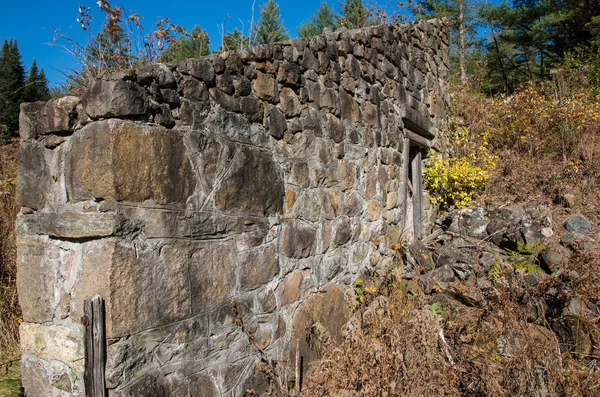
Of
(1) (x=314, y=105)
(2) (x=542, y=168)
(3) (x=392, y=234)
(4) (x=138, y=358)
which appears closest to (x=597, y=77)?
(2) (x=542, y=168)

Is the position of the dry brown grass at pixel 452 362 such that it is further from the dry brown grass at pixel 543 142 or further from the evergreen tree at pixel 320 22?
the evergreen tree at pixel 320 22

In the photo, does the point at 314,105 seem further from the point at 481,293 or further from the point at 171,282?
the point at 481,293

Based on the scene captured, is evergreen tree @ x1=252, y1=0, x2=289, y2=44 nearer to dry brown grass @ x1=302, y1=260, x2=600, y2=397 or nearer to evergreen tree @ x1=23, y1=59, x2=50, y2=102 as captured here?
evergreen tree @ x1=23, y1=59, x2=50, y2=102

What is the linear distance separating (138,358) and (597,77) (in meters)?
9.67

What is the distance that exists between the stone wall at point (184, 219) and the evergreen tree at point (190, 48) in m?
0.93

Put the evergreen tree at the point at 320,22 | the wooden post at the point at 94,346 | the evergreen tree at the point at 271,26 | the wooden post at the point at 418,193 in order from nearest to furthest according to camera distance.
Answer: the wooden post at the point at 94,346, the wooden post at the point at 418,193, the evergreen tree at the point at 271,26, the evergreen tree at the point at 320,22

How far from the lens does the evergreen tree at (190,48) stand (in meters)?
3.34

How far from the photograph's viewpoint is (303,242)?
9.80 ft

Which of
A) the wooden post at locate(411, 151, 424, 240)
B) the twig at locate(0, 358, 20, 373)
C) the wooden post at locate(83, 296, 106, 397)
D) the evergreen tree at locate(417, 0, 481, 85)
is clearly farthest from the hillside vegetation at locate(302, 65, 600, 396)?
the evergreen tree at locate(417, 0, 481, 85)

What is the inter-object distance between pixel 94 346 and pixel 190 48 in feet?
12.2

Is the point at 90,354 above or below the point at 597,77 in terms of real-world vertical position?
below

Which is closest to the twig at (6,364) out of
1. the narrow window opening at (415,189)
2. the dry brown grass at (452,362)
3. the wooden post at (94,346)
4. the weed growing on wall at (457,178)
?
the wooden post at (94,346)

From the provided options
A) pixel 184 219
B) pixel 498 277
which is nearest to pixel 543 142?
pixel 498 277

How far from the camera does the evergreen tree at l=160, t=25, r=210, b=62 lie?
334cm
